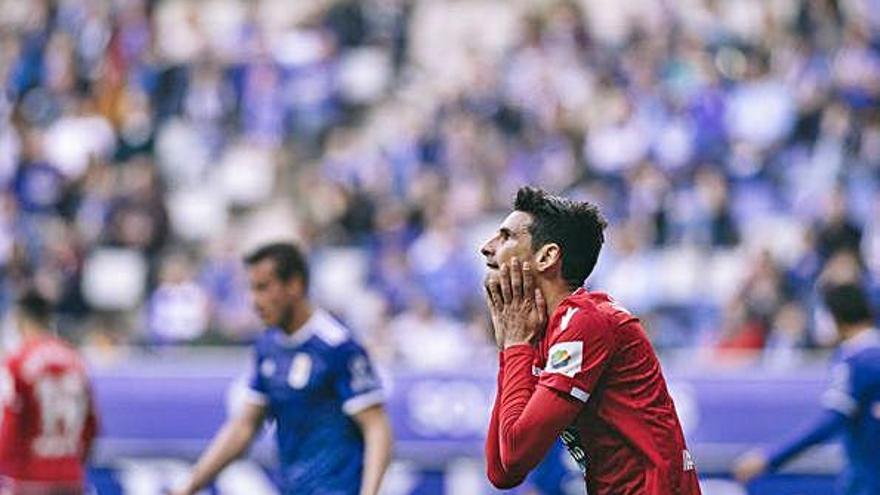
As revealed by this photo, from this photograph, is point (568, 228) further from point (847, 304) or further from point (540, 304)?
point (847, 304)

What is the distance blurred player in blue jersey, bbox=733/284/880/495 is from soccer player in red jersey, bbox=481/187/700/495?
392cm

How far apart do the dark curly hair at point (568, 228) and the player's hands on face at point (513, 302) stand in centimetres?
10

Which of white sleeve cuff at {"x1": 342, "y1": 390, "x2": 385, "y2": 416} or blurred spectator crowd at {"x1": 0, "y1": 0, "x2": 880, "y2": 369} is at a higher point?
blurred spectator crowd at {"x1": 0, "y1": 0, "x2": 880, "y2": 369}

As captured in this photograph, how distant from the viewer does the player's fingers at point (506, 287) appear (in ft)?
18.9

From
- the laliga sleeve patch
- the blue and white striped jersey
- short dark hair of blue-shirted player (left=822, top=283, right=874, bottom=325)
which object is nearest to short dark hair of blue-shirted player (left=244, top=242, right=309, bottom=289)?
the blue and white striped jersey

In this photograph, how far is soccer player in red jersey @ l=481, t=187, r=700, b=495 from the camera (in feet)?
18.6

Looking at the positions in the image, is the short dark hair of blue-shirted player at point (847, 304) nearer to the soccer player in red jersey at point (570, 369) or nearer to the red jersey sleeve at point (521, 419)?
the soccer player in red jersey at point (570, 369)

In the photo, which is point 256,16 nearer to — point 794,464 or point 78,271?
point 78,271

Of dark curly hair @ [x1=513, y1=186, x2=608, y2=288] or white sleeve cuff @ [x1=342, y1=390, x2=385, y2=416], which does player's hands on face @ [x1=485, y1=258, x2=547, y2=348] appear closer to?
dark curly hair @ [x1=513, y1=186, x2=608, y2=288]

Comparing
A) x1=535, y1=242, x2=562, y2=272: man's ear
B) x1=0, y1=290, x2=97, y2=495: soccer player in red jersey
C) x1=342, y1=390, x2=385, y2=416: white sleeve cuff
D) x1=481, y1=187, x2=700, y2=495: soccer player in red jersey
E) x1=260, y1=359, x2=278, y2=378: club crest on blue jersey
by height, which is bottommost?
x1=0, y1=290, x2=97, y2=495: soccer player in red jersey

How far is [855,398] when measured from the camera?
9.59 meters

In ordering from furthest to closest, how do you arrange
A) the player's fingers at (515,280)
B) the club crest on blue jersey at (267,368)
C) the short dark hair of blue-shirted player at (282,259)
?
1. the club crest on blue jersey at (267,368)
2. the short dark hair of blue-shirted player at (282,259)
3. the player's fingers at (515,280)

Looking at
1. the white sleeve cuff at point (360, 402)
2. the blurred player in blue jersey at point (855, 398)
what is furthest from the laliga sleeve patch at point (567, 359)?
the blurred player in blue jersey at point (855, 398)

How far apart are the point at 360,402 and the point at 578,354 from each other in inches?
126
